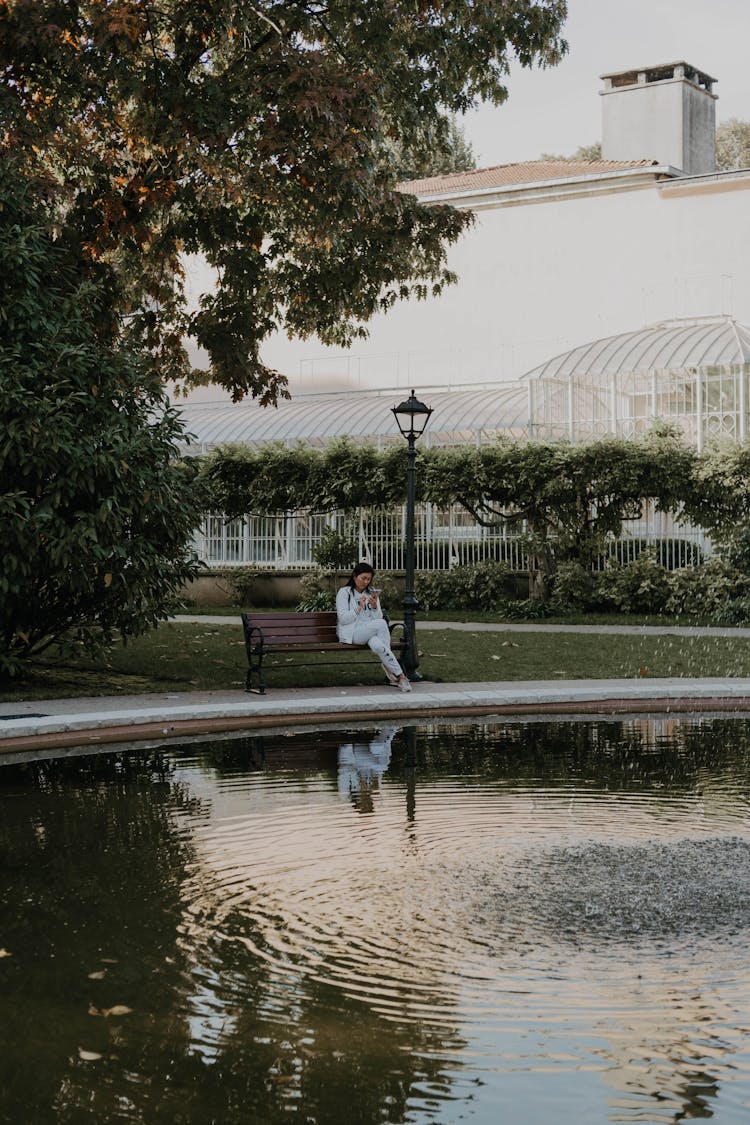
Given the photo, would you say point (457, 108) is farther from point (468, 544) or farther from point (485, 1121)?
point (485, 1121)

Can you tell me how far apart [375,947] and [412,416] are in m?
11.3

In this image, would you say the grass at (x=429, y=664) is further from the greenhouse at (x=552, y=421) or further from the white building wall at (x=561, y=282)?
the white building wall at (x=561, y=282)

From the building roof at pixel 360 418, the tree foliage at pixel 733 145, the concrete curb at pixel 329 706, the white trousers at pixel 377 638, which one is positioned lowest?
the concrete curb at pixel 329 706

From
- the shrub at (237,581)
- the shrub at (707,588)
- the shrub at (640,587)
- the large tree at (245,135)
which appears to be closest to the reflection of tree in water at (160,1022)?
the large tree at (245,135)

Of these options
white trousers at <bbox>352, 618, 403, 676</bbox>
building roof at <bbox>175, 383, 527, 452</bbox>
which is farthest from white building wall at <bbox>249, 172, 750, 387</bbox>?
white trousers at <bbox>352, 618, 403, 676</bbox>

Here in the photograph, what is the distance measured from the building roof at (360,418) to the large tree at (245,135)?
33.4ft

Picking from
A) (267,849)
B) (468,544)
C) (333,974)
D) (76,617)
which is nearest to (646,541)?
(468,544)

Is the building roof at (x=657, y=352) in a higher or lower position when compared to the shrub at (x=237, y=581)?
higher

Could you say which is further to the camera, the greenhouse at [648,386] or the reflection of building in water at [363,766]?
the greenhouse at [648,386]

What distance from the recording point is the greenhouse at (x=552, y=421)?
2805 centimetres

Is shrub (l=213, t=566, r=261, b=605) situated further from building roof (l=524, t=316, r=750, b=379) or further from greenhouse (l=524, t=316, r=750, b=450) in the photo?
building roof (l=524, t=316, r=750, b=379)

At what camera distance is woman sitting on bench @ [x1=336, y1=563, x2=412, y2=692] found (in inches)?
605

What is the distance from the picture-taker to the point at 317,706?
13.6 m

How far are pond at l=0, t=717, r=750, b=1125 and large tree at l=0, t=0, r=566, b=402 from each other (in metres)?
8.90
